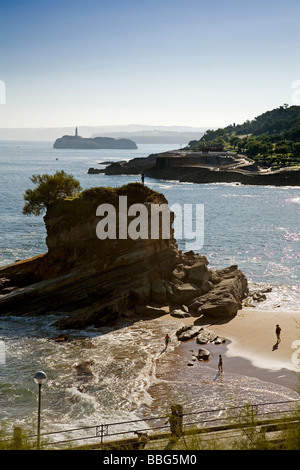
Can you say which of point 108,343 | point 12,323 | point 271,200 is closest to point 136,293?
point 108,343

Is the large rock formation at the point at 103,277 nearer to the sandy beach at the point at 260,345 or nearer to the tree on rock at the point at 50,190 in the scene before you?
the sandy beach at the point at 260,345

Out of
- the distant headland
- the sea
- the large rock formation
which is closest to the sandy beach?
the sea

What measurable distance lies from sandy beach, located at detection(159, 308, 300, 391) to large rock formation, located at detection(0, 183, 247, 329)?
139 cm

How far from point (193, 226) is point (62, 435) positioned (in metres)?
63.1

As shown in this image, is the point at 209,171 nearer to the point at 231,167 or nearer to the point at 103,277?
the point at 231,167

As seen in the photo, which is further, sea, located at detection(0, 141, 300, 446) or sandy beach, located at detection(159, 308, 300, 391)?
sandy beach, located at detection(159, 308, 300, 391)

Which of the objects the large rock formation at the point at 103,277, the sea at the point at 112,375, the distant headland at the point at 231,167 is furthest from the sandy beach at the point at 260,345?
the distant headland at the point at 231,167

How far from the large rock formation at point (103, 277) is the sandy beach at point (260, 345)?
4.55 ft

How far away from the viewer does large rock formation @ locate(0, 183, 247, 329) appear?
37.0m

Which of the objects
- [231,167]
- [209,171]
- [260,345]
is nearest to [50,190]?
[260,345]

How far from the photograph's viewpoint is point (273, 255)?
5944 cm

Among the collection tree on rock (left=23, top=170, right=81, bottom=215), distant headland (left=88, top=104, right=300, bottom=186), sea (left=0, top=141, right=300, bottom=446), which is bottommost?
Result: sea (left=0, top=141, right=300, bottom=446)

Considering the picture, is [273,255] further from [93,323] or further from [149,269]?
[93,323]

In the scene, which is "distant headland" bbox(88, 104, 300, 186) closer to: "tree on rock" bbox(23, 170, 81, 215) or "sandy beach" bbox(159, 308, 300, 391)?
"tree on rock" bbox(23, 170, 81, 215)
